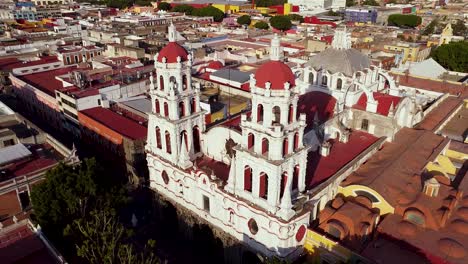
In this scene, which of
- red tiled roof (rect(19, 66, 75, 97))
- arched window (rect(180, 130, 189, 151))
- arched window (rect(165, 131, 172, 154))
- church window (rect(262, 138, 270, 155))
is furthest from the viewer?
red tiled roof (rect(19, 66, 75, 97))

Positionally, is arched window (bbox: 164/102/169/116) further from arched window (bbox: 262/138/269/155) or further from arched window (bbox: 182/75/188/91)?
arched window (bbox: 262/138/269/155)

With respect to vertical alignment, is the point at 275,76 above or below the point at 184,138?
above

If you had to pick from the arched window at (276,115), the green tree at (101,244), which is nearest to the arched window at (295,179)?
the arched window at (276,115)

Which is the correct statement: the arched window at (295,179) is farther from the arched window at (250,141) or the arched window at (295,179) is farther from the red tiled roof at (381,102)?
the red tiled roof at (381,102)

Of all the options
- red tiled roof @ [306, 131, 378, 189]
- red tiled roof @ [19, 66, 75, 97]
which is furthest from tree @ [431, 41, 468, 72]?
red tiled roof @ [19, 66, 75, 97]

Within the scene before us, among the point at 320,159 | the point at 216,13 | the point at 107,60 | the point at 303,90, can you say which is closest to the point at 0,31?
the point at 107,60

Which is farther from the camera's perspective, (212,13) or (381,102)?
(212,13)

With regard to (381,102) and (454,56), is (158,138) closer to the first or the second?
(381,102)

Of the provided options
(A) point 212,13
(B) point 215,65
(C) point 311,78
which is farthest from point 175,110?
(A) point 212,13
